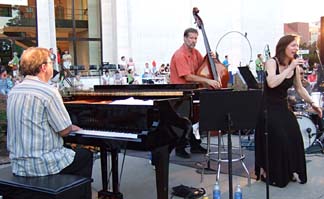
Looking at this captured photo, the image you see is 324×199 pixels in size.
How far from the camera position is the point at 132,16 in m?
18.8

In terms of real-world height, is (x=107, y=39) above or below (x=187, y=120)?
above

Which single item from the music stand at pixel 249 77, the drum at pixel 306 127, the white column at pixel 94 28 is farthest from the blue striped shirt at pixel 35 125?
the white column at pixel 94 28

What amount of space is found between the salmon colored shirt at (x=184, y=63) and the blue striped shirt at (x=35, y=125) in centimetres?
251

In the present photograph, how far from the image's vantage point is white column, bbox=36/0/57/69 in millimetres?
17406

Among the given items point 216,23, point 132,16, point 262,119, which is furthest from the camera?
point 216,23

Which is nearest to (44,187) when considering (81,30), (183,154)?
(183,154)

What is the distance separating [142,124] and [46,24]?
598 inches

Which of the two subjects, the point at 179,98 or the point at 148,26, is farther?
the point at 148,26

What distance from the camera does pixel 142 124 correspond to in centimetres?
362

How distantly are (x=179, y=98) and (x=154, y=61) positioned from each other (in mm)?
15704

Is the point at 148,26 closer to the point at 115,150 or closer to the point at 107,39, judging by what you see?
the point at 107,39

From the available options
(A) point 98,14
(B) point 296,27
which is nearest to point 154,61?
(A) point 98,14

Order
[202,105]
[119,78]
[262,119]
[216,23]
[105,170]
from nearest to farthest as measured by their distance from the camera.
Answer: [202,105] < [105,170] < [262,119] < [119,78] < [216,23]

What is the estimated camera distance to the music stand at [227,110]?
345 cm
